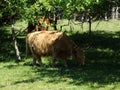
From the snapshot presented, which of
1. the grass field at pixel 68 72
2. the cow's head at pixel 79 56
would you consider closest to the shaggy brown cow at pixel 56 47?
the cow's head at pixel 79 56

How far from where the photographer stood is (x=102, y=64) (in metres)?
21.5

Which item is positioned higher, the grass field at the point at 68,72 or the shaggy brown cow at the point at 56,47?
the shaggy brown cow at the point at 56,47

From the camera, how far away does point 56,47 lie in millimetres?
20938

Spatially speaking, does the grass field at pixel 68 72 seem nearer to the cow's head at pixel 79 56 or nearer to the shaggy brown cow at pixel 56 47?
the cow's head at pixel 79 56

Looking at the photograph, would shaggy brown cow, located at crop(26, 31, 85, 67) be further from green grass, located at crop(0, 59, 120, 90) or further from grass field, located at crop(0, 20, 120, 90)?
green grass, located at crop(0, 59, 120, 90)

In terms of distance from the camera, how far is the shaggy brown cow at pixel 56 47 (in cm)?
2091

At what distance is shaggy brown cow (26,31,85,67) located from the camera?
20.9 meters

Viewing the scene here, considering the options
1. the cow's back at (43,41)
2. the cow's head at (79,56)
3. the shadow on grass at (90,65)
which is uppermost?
the cow's back at (43,41)

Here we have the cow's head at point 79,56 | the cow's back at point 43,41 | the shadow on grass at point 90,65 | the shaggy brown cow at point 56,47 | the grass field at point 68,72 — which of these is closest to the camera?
the grass field at point 68,72

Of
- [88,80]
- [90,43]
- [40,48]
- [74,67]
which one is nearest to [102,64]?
[74,67]

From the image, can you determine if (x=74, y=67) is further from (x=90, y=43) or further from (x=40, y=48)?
(x=90, y=43)

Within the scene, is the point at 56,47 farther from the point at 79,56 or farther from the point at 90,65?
the point at 90,65

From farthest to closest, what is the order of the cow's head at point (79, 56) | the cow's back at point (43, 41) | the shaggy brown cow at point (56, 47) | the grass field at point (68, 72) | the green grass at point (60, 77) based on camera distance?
the cow's back at point (43, 41) < the shaggy brown cow at point (56, 47) < the cow's head at point (79, 56) < the grass field at point (68, 72) < the green grass at point (60, 77)

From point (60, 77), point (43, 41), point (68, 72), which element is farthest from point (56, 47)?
point (60, 77)
